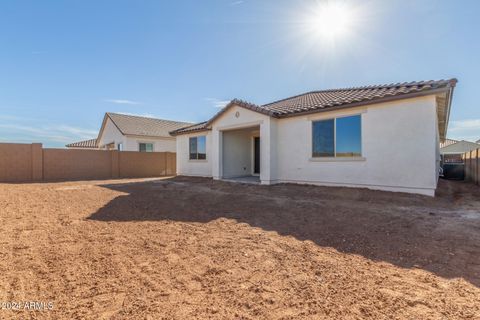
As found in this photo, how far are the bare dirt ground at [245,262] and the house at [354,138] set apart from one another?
2.07 m

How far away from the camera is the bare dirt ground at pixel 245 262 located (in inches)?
93.3

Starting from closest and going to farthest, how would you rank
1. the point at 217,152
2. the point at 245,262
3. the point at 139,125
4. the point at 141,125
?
the point at 245,262 → the point at 217,152 → the point at 139,125 → the point at 141,125

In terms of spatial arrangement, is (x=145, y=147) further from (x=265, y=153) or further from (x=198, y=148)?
(x=265, y=153)

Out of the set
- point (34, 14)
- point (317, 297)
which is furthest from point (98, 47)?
point (317, 297)

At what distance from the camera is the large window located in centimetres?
921

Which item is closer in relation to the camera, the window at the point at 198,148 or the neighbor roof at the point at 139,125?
the window at the point at 198,148

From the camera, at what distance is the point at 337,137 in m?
9.62

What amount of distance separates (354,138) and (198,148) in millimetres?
9920

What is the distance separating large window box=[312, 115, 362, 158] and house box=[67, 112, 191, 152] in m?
17.8

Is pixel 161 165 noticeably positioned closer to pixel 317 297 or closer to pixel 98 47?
pixel 98 47

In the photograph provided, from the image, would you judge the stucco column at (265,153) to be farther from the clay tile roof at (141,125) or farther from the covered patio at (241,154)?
the clay tile roof at (141,125)

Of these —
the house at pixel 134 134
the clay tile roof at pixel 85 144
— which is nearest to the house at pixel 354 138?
the house at pixel 134 134

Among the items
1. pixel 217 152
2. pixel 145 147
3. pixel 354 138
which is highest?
pixel 145 147

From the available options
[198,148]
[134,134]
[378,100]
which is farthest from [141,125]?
[378,100]
